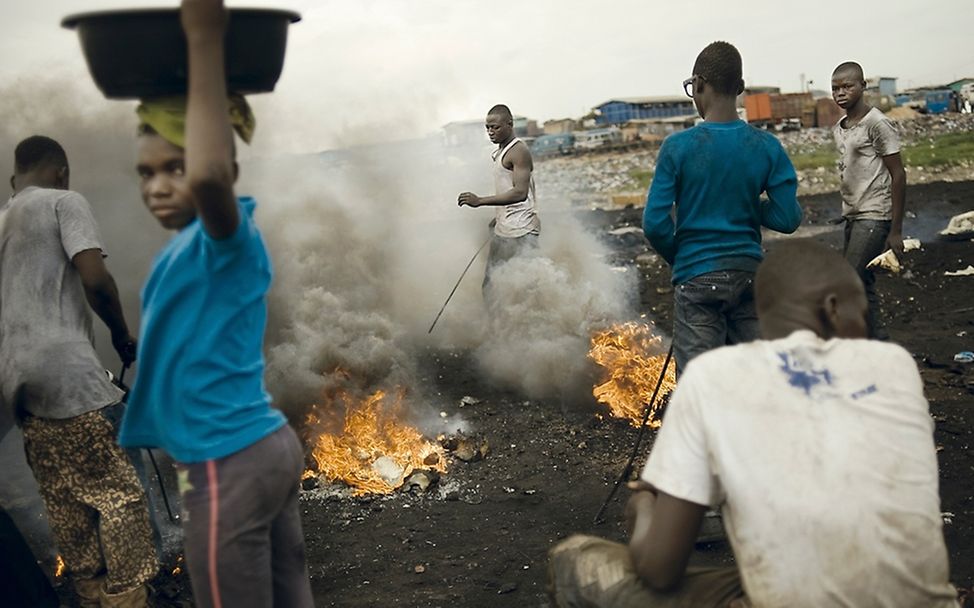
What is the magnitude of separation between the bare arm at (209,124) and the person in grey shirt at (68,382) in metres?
2.05

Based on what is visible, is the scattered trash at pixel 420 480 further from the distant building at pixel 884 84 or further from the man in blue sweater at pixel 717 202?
the distant building at pixel 884 84

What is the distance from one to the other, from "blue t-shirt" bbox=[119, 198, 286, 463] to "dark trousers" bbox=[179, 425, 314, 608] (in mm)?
46

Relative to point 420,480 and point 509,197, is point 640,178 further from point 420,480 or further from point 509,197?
point 420,480

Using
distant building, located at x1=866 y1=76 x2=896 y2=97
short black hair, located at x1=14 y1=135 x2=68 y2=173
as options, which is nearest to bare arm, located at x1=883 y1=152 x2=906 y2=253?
short black hair, located at x1=14 y1=135 x2=68 y2=173

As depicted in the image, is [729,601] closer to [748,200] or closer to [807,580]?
[807,580]

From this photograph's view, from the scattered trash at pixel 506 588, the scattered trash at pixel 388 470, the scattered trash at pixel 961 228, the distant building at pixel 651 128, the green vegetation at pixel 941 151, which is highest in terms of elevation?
the distant building at pixel 651 128

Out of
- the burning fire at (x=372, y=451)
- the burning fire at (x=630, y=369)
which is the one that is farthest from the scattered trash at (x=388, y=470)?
the burning fire at (x=630, y=369)

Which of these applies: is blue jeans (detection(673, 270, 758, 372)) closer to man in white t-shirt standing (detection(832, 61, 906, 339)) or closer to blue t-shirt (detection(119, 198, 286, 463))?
man in white t-shirt standing (detection(832, 61, 906, 339))

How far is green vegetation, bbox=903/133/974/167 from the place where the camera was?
2070 cm

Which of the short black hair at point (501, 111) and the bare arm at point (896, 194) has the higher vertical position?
the short black hair at point (501, 111)

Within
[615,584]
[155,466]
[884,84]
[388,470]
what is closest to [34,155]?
[155,466]

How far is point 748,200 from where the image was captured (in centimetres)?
430

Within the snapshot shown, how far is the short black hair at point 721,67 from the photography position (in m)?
4.29

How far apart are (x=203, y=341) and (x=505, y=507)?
10.5ft
